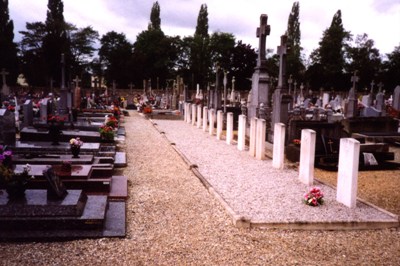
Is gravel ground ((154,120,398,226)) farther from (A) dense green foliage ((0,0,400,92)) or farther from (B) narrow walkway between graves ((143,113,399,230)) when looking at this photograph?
(A) dense green foliage ((0,0,400,92))

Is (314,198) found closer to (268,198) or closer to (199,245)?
(268,198)

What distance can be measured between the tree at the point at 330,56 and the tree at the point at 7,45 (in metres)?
44.1

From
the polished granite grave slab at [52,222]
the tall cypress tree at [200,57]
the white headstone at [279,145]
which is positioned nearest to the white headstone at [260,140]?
the white headstone at [279,145]

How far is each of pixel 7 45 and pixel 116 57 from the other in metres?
16.7

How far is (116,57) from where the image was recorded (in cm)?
6338

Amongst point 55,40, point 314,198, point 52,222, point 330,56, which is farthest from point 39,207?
point 330,56

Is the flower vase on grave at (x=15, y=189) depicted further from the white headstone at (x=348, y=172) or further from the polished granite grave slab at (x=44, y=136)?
the polished granite grave slab at (x=44, y=136)

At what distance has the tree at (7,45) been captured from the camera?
51.1 meters

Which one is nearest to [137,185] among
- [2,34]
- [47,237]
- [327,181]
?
[47,237]

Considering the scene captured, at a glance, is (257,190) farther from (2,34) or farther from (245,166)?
(2,34)

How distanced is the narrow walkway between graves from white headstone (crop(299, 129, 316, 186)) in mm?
235

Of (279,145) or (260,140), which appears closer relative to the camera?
(279,145)

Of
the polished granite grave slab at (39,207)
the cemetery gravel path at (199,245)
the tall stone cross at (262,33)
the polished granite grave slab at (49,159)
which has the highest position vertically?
the tall stone cross at (262,33)

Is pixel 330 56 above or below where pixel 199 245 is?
above
